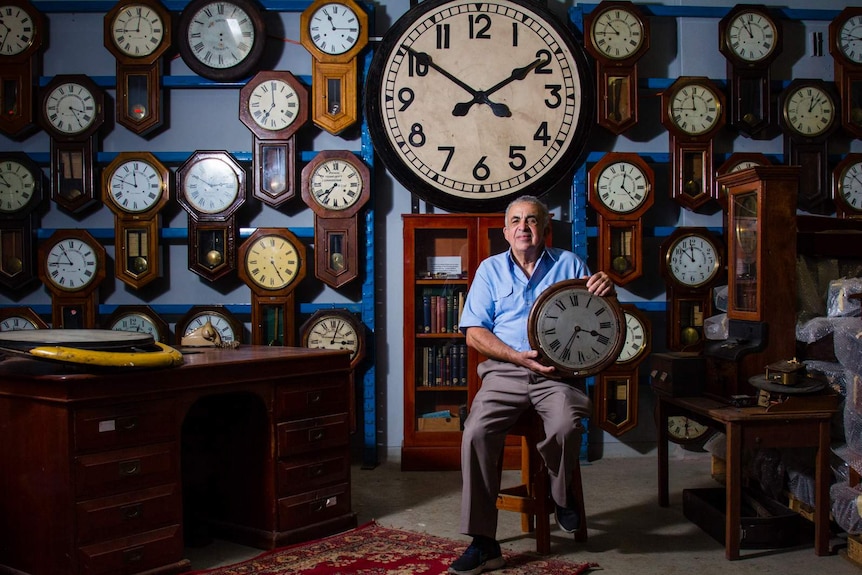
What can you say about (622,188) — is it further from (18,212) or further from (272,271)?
(18,212)

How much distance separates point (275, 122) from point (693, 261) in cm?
261

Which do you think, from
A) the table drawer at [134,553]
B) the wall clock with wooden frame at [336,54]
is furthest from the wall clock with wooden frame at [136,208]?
the table drawer at [134,553]

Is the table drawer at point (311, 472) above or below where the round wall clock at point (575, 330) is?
below

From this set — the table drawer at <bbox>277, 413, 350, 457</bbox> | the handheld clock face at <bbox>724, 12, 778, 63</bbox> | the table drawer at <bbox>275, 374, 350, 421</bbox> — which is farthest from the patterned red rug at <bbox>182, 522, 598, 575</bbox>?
the handheld clock face at <bbox>724, 12, 778, 63</bbox>

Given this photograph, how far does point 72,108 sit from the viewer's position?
4551 mm

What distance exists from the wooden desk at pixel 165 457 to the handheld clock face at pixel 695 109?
101 inches

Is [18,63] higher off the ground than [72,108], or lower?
higher

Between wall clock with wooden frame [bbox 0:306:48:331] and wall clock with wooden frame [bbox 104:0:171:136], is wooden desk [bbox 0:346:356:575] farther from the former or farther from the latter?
wall clock with wooden frame [bbox 104:0:171:136]

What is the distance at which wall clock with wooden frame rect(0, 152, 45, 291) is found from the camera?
455 centimetres

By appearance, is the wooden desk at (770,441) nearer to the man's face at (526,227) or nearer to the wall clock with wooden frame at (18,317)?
the man's face at (526,227)

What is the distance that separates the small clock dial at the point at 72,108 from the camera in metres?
4.54

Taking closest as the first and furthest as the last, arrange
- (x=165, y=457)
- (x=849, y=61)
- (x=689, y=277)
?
(x=165, y=457) < (x=689, y=277) < (x=849, y=61)

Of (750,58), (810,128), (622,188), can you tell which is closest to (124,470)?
(622,188)

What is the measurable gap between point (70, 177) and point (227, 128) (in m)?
0.95
